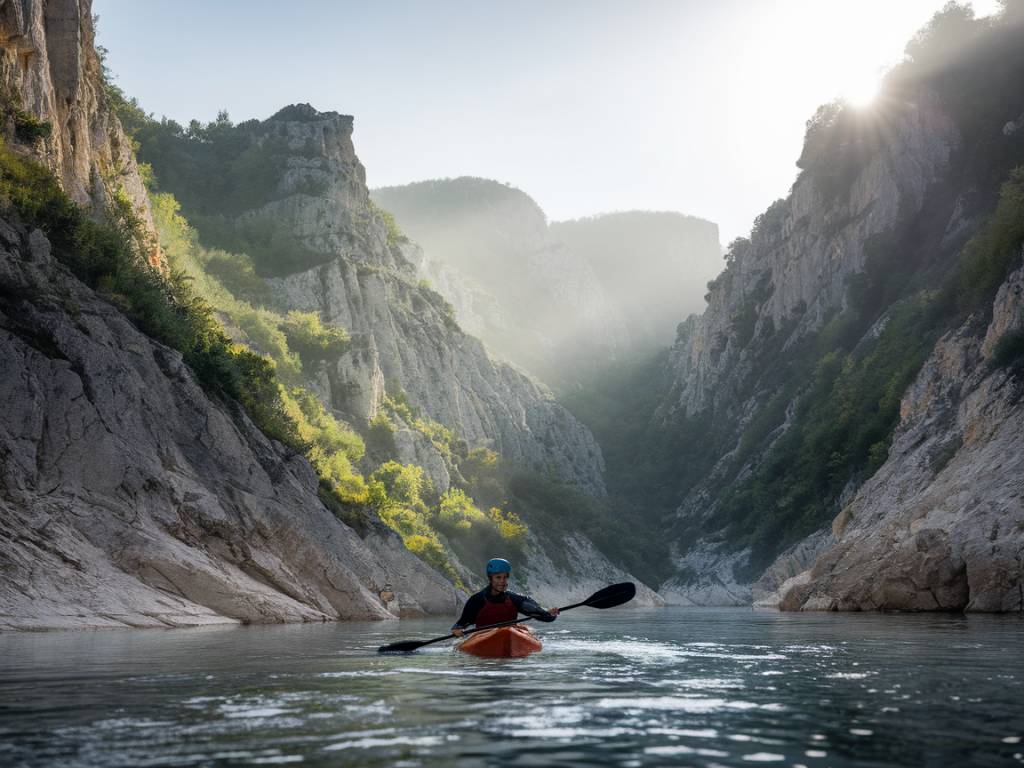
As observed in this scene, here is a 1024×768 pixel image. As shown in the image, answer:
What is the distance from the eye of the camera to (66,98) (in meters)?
34.1

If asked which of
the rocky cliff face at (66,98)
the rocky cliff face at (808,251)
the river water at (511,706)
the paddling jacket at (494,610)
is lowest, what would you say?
the river water at (511,706)

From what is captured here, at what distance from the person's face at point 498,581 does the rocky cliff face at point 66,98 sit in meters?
23.2

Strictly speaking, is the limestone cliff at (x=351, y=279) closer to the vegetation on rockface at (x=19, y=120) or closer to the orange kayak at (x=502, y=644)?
the vegetation on rockface at (x=19, y=120)

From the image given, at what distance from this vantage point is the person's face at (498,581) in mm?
14630

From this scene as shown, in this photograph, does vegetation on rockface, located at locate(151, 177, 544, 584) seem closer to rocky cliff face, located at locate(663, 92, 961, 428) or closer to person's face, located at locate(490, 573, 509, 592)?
person's face, located at locate(490, 573, 509, 592)

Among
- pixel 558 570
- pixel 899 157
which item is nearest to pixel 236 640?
pixel 558 570

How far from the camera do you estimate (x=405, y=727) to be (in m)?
6.91

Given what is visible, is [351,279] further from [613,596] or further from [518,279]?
[518,279]

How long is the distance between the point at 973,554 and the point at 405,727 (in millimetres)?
21292

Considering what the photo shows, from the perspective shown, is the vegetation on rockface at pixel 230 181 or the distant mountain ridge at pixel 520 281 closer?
the vegetation on rockface at pixel 230 181

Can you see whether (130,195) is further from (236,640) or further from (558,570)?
(558,570)

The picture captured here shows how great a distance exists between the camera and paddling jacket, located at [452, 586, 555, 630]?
15.0m

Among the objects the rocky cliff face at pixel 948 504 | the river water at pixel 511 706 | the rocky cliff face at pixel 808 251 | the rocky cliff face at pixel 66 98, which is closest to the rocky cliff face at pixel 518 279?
the rocky cliff face at pixel 808 251

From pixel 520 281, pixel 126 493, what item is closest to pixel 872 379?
pixel 126 493
